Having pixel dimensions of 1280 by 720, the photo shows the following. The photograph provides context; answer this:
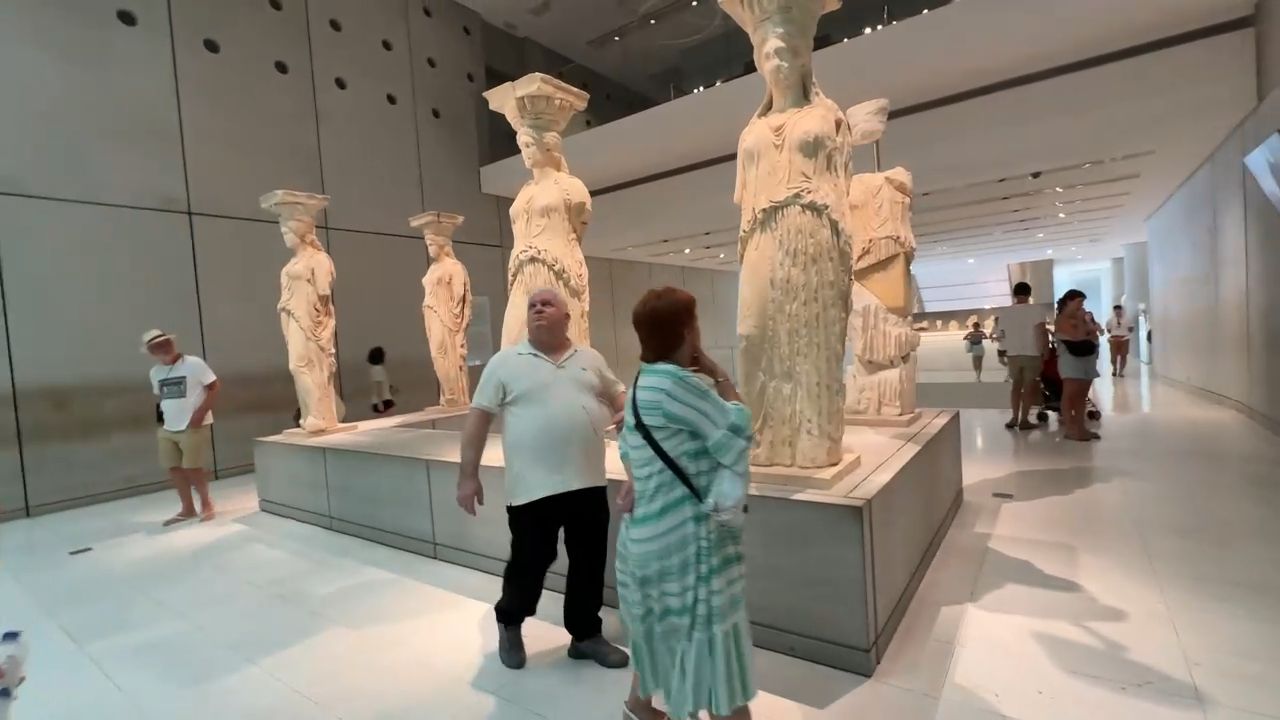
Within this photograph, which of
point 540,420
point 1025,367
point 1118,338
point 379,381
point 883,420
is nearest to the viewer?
point 540,420

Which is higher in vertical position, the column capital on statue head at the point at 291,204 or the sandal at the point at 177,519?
the column capital on statue head at the point at 291,204

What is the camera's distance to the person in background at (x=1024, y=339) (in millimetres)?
6109

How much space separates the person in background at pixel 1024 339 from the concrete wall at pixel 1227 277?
1925 millimetres

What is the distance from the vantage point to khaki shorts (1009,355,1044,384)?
619 centimetres

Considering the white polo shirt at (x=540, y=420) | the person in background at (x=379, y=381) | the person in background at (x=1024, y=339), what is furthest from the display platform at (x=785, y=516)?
the person in background at (x=379, y=381)

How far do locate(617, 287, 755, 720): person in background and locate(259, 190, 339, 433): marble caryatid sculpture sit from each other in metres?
5.07

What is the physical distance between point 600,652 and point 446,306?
18.6ft

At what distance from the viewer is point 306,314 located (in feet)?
19.2

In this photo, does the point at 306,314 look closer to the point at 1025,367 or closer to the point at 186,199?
the point at 186,199

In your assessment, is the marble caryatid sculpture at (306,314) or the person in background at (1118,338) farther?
the person in background at (1118,338)

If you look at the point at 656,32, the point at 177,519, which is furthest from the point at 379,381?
the point at 656,32

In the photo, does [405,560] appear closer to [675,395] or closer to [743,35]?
[675,395]

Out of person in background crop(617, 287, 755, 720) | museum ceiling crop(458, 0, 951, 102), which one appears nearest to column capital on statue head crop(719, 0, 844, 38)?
person in background crop(617, 287, 755, 720)

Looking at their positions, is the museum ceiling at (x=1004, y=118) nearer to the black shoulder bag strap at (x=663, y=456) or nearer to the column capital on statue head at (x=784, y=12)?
the column capital on statue head at (x=784, y=12)
